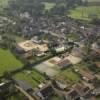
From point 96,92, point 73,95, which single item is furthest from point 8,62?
point 96,92

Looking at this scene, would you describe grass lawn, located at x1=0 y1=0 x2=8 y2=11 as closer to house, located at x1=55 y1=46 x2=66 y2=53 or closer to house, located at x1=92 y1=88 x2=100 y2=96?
house, located at x1=55 y1=46 x2=66 y2=53

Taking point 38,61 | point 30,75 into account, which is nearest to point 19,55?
point 38,61

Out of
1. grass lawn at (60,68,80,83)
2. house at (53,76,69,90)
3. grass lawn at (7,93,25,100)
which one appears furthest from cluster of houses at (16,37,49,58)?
grass lawn at (7,93,25,100)

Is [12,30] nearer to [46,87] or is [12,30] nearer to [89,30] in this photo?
[89,30]

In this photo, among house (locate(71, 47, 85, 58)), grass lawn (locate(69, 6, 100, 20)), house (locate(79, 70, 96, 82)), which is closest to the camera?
house (locate(79, 70, 96, 82))

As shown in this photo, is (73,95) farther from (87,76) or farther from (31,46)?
(31,46)

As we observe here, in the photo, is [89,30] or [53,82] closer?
[53,82]

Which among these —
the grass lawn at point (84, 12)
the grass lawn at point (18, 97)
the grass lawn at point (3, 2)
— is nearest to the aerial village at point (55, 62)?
the grass lawn at point (18, 97)
